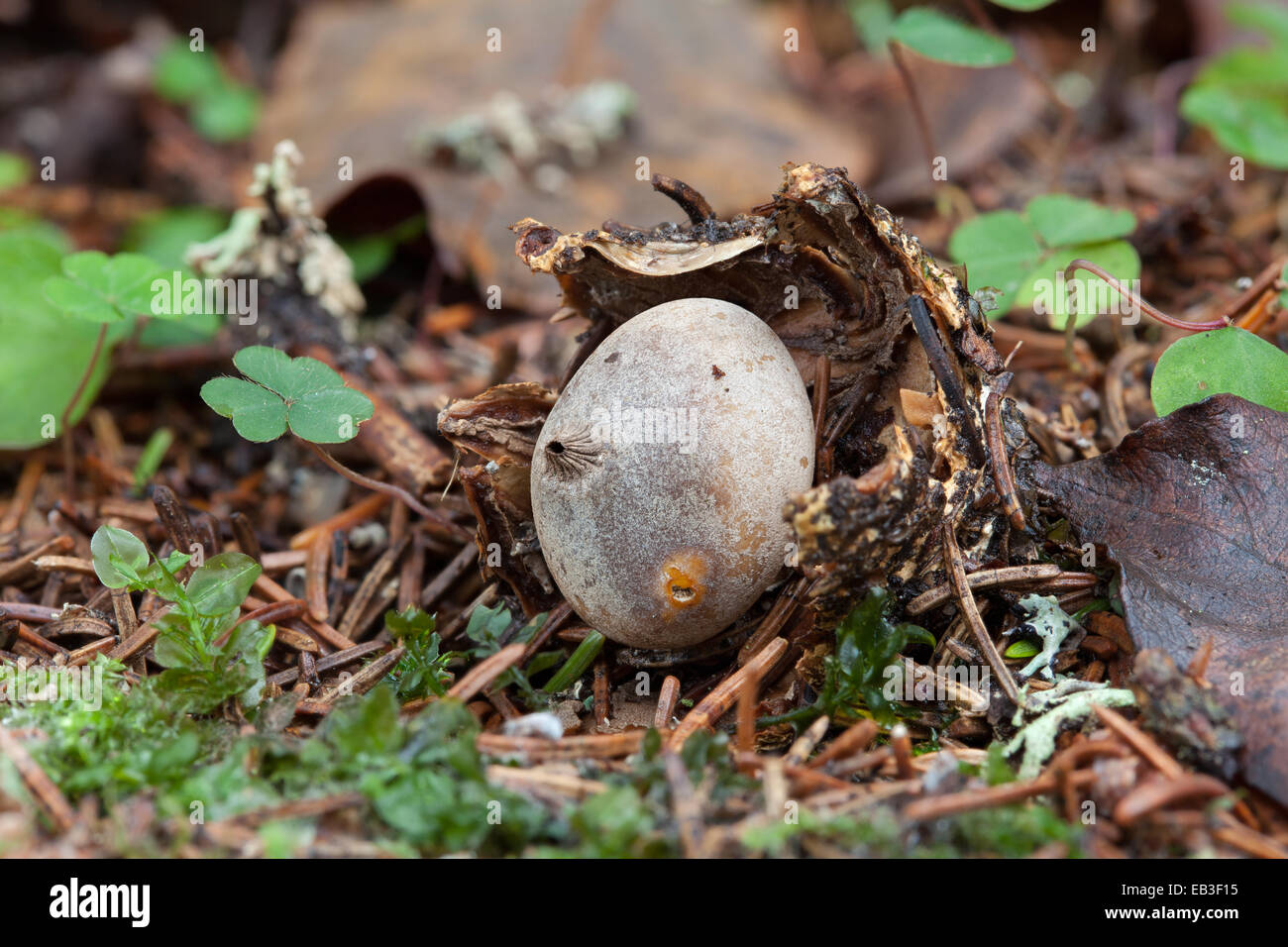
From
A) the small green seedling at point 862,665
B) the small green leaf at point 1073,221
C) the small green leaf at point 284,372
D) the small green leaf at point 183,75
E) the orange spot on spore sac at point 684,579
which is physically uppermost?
the small green leaf at point 183,75

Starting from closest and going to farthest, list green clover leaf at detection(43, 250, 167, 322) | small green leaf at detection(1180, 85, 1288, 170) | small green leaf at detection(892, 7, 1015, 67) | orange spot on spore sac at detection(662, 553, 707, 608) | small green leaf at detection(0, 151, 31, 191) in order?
orange spot on spore sac at detection(662, 553, 707, 608) → green clover leaf at detection(43, 250, 167, 322) → small green leaf at detection(892, 7, 1015, 67) → small green leaf at detection(1180, 85, 1288, 170) → small green leaf at detection(0, 151, 31, 191)

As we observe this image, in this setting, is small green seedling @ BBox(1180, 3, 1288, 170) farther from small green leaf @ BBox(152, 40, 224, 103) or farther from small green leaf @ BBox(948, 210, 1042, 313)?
small green leaf @ BBox(152, 40, 224, 103)

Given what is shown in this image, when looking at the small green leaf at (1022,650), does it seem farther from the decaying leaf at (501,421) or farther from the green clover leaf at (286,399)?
the green clover leaf at (286,399)

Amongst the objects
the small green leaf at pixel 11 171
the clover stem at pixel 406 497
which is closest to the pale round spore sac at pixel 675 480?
the clover stem at pixel 406 497

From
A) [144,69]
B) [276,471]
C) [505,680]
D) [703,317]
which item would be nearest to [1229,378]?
[703,317]

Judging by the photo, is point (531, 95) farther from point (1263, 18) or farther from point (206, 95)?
point (1263, 18)

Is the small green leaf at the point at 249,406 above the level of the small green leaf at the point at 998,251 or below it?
below

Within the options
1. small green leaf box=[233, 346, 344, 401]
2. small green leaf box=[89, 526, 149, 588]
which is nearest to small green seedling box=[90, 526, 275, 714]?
small green leaf box=[89, 526, 149, 588]
